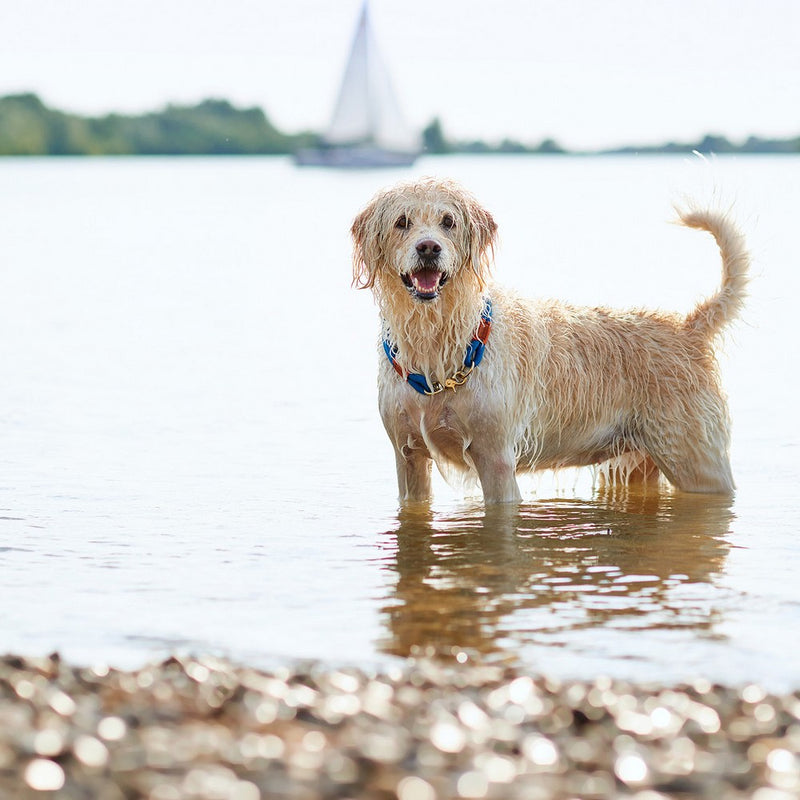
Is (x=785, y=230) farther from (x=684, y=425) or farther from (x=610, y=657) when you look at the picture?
(x=610, y=657)

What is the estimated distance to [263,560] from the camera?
7.15 m

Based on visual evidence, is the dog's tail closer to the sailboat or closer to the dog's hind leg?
the dog's hind leg

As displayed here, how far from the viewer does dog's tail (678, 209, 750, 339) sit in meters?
8.16

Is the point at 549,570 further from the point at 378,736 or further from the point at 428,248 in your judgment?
the point at 378,736

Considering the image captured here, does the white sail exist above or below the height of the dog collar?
above

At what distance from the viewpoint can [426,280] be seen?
277 inches

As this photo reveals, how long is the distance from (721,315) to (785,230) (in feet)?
104

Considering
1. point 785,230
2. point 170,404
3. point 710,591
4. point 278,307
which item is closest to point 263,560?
point 710,591

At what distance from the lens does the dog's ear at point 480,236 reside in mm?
7117

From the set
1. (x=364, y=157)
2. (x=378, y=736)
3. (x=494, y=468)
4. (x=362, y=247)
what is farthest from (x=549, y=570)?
(x=364, y=157)

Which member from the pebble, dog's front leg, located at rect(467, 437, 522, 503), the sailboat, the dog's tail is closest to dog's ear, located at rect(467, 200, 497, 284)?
dog's front leg, located at rect(467, 437, 522, 503)

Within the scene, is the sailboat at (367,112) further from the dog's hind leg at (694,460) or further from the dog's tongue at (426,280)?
the dog's tongue at (426,280)

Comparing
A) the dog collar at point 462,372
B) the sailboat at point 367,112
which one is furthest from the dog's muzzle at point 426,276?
the sailboat at point 367,112

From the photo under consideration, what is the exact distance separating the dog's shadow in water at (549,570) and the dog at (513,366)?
26 centimetres
